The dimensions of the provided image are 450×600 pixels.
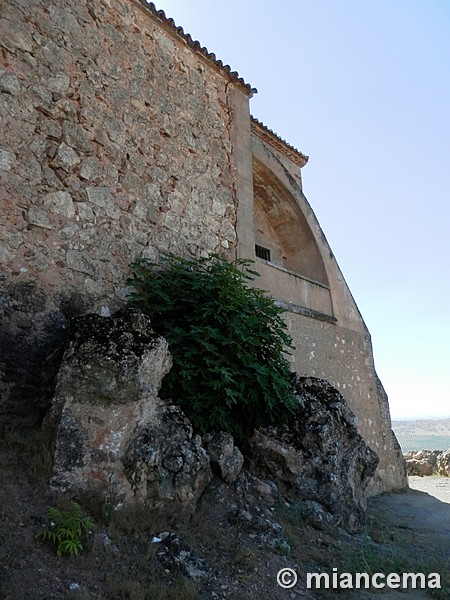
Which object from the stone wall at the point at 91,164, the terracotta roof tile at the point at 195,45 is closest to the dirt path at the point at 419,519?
the stone wall at the point at 91,164

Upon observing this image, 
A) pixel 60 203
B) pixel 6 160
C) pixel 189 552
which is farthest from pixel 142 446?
pixel 6 160

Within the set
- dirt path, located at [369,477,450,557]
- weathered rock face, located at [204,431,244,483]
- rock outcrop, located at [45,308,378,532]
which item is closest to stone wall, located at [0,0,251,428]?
rock outcrop, located at [45,308,378,532]

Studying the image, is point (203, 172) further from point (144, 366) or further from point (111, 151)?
point (144, 366)

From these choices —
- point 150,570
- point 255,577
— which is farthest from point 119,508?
point 255,577

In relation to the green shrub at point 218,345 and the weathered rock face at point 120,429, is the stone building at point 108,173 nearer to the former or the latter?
the green shrub at point 218,345

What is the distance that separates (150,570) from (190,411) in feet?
5.81

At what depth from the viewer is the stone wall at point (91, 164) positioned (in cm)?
441

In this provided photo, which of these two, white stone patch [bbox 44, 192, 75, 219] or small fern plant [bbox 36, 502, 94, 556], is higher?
white stone patch [bbox 44, 192, 75, 219]

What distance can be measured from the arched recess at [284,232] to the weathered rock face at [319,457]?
4478mm

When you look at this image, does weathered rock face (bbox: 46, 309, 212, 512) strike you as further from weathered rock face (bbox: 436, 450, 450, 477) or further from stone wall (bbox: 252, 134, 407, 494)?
weathered rock face (bbox: 436, 450, 450, 477)

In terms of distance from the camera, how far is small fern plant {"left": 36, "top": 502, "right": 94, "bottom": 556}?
104 inches

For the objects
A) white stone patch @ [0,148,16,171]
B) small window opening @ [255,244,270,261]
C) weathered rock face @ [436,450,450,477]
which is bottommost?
weathered rock face @ [436,450,450,477]

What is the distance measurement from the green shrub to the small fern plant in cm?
160

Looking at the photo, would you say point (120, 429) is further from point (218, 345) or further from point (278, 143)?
point (278, 143)
